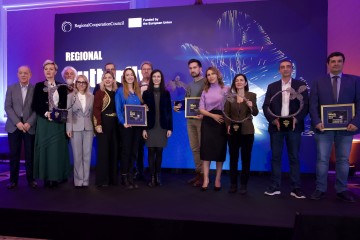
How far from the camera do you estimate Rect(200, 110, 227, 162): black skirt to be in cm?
414

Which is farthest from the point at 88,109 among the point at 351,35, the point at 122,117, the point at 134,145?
the point at 351,35

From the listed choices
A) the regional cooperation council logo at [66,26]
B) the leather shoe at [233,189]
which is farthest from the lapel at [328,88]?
the regional cooperation council logo at [66,26]

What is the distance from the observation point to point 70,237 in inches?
124

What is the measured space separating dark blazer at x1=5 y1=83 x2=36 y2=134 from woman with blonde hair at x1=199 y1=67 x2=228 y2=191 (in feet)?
7.78

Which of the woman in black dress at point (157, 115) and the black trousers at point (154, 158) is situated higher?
the woman in black dress at point (157, 115)

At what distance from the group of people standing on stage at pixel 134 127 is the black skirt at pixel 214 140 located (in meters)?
0.01

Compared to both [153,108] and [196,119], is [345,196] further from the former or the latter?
[153,108]

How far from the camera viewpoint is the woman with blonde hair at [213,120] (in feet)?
13.5

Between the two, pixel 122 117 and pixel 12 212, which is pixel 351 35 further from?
pixel 12 212

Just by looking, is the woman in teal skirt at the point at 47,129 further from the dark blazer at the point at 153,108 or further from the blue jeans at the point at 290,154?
the blue jeans at the point at 290,154

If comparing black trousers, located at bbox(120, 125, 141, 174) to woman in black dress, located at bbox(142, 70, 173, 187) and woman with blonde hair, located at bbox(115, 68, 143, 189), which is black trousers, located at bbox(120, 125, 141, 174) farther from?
woman in black dress, located at bbox(142, 70, 173, 187)

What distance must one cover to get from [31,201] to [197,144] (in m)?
2.32

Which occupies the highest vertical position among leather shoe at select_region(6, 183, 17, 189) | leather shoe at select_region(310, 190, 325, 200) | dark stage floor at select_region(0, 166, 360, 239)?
leather shoe at select_region(310, 190, 325, 200)

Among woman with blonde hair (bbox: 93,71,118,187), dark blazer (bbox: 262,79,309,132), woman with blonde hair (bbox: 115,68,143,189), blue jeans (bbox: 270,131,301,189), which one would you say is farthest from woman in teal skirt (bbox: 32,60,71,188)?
blue jeans (bbox: 270,131,301,189)
